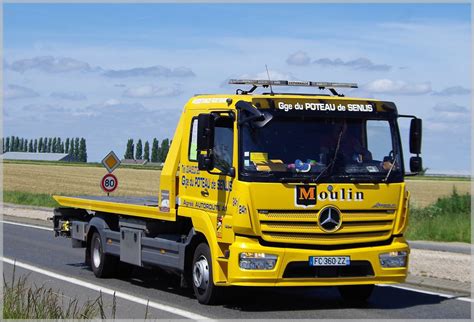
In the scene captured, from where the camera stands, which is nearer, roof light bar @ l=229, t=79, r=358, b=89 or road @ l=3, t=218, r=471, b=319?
road @ l=3, t=218, r=471, b=319

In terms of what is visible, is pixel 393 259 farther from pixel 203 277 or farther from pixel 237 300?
pixel 203 277

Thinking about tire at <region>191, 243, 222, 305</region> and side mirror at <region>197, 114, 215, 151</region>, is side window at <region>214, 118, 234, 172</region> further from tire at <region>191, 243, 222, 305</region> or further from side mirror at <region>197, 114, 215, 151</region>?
tire at <region>191, 243, 222, 305</region>

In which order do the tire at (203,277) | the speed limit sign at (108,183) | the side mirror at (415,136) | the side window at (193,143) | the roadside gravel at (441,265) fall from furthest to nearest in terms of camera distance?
the speed limit sign at (108,183), the roadside gravel at (441,265), the side window at (193,143), the side mirror at (415,136), the tire at (203,277)

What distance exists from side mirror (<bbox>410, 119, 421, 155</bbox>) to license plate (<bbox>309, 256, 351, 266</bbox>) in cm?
179

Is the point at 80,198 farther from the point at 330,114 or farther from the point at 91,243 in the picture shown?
the point at 330,114

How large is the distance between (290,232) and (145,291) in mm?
3240

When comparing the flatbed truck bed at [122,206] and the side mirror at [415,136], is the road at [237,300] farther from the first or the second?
the side mirror at [415,136]

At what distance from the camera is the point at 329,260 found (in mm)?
12508

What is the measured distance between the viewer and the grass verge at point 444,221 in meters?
25.4

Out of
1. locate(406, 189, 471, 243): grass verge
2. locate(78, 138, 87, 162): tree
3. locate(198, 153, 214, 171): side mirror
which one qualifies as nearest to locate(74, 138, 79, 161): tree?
locate(78, 138, 87, 162): tree

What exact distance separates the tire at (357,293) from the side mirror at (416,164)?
64.8 inches

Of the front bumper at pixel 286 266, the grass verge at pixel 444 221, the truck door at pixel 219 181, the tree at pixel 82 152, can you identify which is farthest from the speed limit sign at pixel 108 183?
the tree at pixel 82 152

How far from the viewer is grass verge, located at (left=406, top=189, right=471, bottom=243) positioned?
25375mm

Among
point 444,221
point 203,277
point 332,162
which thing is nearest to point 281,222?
point 332,162
